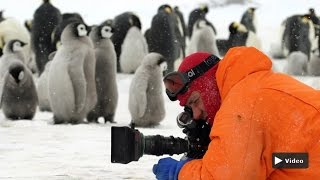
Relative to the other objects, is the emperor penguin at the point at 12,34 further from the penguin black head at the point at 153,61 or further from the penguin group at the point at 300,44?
the penguin black head at the point at 153,61

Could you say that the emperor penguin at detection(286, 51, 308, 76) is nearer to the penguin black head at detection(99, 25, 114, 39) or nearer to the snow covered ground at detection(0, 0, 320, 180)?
the snow covered ground at detection(0, 0, 320, 180)

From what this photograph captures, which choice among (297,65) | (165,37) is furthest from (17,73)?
(297,65)

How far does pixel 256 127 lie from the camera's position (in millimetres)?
1975

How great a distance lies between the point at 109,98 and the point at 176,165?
5.69m

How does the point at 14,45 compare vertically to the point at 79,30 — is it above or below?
below

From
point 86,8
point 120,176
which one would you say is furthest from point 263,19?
point 120,176

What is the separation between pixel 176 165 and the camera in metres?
2.21

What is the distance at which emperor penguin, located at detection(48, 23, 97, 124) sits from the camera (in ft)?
24.5

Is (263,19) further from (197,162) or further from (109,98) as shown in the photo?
(197,162)

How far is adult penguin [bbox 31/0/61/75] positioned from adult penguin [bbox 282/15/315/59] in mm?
4517

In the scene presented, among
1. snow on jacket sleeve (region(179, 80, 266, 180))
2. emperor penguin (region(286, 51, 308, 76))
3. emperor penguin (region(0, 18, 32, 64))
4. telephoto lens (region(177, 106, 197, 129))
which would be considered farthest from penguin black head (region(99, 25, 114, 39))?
snow on jacket sleeve (region(179, 80, 266, 180))

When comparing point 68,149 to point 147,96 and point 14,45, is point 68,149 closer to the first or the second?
point 147,96

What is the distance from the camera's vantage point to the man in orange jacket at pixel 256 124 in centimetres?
196

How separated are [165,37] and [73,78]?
559 centimetres
